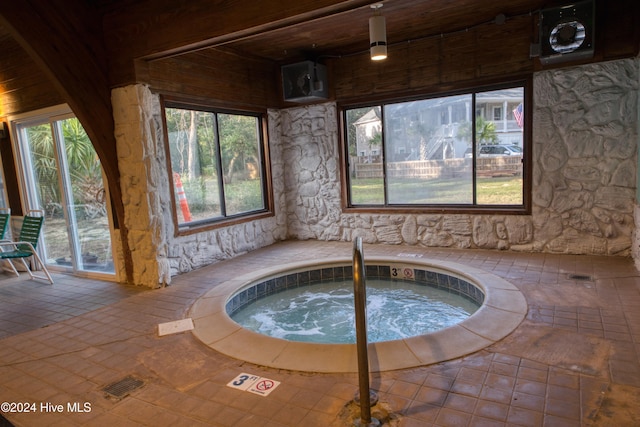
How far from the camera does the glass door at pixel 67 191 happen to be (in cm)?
470

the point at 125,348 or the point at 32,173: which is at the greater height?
the point at 32,173

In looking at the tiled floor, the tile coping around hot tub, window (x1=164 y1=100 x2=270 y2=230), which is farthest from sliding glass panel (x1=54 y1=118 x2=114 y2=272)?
the tile coping around hot tub

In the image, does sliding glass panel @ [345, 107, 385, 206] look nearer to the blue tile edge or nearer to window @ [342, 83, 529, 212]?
window @ [342, 83, 529, 212]

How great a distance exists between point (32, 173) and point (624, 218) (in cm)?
714

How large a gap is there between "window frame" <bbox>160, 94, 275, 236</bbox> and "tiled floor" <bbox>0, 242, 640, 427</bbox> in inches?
53.5

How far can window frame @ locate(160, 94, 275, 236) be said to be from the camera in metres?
4.46

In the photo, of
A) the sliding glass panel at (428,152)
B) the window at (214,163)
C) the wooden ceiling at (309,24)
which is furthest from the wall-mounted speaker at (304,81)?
the sliding glass panel at (428,152)

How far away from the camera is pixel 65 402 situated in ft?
7.18

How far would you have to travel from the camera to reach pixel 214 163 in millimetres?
5297

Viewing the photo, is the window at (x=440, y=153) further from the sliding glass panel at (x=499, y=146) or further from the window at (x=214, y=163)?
the window at (x=214, y=163)

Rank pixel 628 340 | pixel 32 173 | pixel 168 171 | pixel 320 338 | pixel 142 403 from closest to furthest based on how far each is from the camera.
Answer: pixel 142 403 < pixel 628 340 < pixel 320 338 < pixel 168 171 < pixel 32 173

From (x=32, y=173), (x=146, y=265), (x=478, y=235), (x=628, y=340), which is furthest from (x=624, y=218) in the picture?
(x=32, y=173)

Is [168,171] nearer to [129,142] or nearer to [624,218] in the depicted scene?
[129,142]

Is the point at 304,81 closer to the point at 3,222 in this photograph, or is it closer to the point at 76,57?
the point at 76,57
